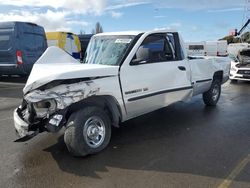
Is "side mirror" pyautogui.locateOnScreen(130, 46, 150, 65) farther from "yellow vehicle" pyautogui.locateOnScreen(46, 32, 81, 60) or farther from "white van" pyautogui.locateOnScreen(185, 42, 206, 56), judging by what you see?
"white van" pyautogui.locateOnScreen(185, 42, 206, 56)

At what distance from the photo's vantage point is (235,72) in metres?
14.1

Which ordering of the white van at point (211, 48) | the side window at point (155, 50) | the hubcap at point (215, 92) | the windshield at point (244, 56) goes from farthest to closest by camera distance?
the white van at point (211, 48)
the windshield at point (244, 56)
the hubcap at point (215, 92)
the side window at point (155, 50)

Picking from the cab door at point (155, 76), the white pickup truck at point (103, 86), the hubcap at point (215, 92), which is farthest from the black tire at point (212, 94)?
the cab door at point (155, 76)

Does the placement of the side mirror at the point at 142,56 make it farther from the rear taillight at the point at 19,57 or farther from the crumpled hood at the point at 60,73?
the rear taillight at the point at 19,57

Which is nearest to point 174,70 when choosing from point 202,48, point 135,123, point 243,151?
point 135,123

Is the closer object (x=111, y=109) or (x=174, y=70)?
(x=111, y=109)

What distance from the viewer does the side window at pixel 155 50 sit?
5668 mm

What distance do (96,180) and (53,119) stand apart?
1084 mm

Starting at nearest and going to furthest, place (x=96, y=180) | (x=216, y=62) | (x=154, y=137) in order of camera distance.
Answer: (x=96, y=180) → (x=154, y=137) → (x=216, y=62)

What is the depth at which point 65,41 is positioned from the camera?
17078 millimetres

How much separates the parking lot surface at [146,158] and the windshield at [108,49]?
4.66 ft

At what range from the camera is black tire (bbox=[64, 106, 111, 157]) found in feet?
15.1

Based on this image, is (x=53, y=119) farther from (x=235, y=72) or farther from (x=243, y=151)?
(x=235, y=72)

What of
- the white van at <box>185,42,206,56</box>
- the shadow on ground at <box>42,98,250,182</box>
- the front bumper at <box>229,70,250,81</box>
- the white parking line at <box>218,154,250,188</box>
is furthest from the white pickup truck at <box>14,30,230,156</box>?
the white van at <box>185,42,206,56</box>
